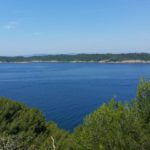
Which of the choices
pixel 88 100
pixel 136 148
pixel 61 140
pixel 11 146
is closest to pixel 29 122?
pixel 61 140

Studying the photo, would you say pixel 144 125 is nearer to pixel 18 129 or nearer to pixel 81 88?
pixel 18 129

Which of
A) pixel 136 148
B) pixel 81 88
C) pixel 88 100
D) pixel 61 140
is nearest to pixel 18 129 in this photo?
pixel 61 140

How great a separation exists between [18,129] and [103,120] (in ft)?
32.3

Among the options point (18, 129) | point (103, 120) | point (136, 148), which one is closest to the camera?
point (136, 148)

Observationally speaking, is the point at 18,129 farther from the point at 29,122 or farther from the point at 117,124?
the point at 117,124

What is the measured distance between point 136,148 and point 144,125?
1612 mm

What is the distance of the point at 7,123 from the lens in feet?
67.3

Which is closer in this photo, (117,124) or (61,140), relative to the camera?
(117,124)

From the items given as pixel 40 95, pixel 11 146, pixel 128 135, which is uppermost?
pixel 128 135

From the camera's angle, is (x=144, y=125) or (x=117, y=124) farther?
(x=144, y=125)

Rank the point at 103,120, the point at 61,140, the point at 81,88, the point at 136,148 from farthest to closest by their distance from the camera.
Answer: the point at 81,88, the point at 61,140, the point at 103,120, the point at 136,148

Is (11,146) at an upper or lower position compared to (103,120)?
lower

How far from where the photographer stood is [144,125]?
11828mm

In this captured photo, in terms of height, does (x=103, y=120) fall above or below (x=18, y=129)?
above
